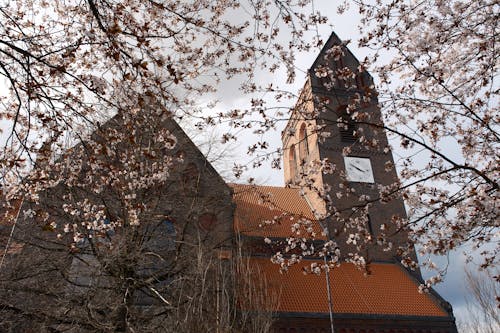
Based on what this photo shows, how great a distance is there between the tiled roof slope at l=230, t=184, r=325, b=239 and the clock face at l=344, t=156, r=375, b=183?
2902 millimetres

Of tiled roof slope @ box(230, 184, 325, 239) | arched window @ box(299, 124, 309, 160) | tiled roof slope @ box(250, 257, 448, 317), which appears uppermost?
arched window @ box(299, 124, 309, 160)

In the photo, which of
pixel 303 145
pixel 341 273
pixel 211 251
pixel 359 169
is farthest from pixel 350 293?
pixel 303 145

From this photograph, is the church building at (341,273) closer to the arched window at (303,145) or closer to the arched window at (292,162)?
the arched window at (303,145)

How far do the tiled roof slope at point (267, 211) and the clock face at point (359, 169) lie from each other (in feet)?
9.52

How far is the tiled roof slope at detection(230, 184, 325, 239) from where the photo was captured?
1703cm

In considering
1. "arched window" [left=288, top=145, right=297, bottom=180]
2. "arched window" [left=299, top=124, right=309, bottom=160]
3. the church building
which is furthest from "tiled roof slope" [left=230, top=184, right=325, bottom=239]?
"arched window" [left=299, top=124, right=309, bottom=160]

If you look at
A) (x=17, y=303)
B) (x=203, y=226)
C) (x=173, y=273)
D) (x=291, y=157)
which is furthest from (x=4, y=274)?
(x=291, y=157)

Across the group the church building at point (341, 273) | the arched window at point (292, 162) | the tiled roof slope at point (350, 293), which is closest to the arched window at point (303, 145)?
the church building at point (341, 273)

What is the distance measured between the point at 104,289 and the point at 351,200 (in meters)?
13.9

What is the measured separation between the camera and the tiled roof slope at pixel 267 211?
55.9 ft

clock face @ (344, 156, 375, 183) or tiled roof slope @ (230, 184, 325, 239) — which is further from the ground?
clock face @ (344, 156, 375, 183)

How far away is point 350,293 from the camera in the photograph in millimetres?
16484

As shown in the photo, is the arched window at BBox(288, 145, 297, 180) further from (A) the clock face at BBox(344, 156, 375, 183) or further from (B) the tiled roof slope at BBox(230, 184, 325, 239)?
(A) the clock face at BBox(344, 156, 375, 183)

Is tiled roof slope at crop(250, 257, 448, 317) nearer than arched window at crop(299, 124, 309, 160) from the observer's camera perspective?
Yes
